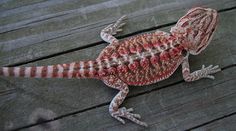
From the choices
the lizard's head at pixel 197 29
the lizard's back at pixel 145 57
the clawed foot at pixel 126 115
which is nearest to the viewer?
the clawed foot at pixel 126 115

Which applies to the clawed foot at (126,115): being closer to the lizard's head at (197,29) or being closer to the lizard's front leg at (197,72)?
the lizard's front leg at (197,72)

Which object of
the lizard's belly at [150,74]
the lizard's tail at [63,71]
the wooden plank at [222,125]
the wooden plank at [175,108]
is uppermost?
the lizard's tail at [63,71]

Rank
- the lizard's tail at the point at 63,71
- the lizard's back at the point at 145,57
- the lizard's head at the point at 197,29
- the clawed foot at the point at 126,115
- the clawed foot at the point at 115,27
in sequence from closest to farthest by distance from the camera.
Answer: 1. the lizard's tail at the point at 63,71
2. the clawed foot at the point at 126,115
3. the lizard's back at the point at 145,57
4. the lizard's head at the point at 197,29
5. the clawed foot at the point at 115,27

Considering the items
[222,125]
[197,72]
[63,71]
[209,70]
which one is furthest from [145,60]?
[222,125]

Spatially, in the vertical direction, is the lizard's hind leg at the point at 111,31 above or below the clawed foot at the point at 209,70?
above

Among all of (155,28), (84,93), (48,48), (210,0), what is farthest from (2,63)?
(210,0)

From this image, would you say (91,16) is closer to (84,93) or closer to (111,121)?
(84,93)

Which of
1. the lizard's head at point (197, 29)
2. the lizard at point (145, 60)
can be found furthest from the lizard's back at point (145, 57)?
the lizard's head at point (197, 29)
